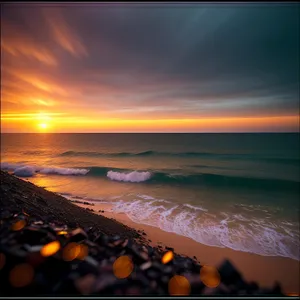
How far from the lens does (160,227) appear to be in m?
7.26

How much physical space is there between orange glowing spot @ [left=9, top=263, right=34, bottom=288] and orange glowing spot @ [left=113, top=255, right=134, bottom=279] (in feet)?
2.81

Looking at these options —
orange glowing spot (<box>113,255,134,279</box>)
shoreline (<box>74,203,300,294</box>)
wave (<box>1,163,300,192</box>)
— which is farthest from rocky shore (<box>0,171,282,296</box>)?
wave (<box>1,163,300,192</box>)

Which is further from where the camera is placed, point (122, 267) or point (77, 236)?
point (77, 236)

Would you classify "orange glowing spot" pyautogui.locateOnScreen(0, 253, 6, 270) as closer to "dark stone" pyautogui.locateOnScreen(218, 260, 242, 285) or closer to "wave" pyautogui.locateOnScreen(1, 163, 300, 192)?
"dark stone" pyautogui.locateOnScreen(218, 260, 242, 285)

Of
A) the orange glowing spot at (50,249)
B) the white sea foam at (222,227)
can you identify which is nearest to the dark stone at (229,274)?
the orange glowing spot at (50,249)

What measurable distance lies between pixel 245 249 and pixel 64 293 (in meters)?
5.94

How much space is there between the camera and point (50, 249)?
220 centimetres

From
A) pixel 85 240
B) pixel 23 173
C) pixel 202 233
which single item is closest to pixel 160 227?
pixel 202 233

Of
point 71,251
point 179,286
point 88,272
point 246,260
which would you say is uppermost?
point 71,251

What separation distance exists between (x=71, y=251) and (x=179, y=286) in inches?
52.6

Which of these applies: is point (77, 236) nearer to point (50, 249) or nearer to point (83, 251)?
point (83, 251)

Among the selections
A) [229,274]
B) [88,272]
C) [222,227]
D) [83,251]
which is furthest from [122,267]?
[222,227]

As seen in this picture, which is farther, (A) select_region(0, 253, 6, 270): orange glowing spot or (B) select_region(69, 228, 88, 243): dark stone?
(B) select_region(69, 228, 88, 243): dark stone

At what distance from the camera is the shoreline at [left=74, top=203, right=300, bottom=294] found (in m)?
4.73
